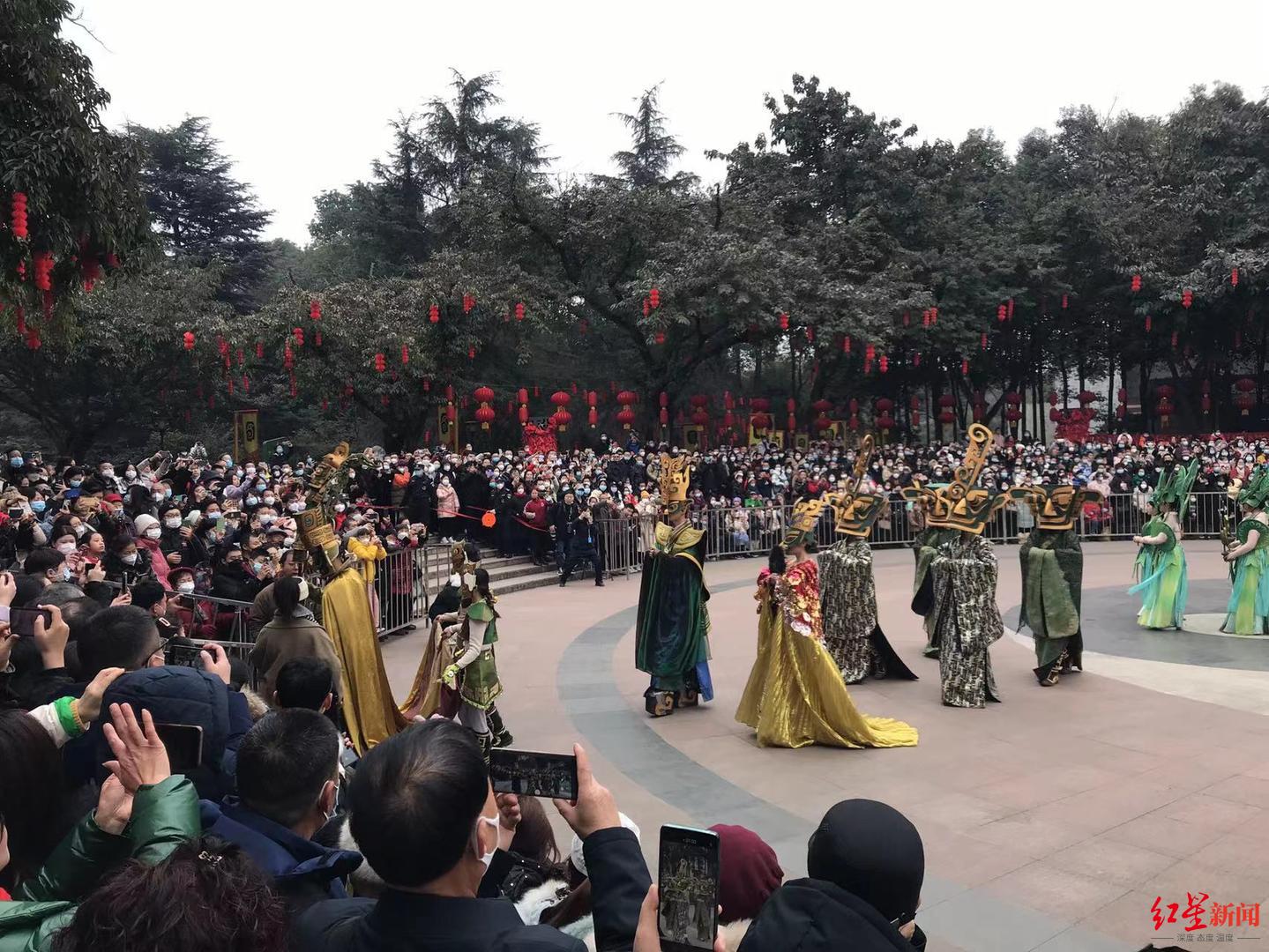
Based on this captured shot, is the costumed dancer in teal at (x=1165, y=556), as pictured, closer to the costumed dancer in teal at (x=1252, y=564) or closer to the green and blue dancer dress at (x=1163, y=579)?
the green and blue dancer dress at (x=1163, y=579)

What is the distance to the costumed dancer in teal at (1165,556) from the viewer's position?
447 inches

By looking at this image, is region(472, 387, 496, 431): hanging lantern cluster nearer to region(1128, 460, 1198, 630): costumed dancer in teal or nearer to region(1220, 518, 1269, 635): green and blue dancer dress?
region(1128, 460, 1198, 630): costumed dancer in teal

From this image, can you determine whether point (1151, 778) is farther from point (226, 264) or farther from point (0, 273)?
point (226, 264)

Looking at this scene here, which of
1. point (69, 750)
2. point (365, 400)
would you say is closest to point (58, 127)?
point (69, 750)

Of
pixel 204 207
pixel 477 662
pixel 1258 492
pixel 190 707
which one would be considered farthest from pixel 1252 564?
pixel 204 207

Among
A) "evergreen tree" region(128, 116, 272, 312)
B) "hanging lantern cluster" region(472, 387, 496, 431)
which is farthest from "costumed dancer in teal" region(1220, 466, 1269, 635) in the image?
"evergreen tree" region(128, 116, 272, 312)

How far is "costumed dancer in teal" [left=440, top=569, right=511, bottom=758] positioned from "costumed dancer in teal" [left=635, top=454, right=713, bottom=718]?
167cm

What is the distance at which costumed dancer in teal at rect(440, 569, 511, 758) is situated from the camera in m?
7.21

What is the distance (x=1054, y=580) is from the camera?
9.52 metres

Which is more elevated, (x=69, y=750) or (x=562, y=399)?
(x=562, y=399)

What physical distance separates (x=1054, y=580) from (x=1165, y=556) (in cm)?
296

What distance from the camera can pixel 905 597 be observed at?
1448 centimetres

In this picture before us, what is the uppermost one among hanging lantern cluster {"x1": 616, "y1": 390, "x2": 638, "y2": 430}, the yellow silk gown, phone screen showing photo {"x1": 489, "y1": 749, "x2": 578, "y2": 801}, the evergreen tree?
the evergreen tree

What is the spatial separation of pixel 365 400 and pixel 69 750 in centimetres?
2030
